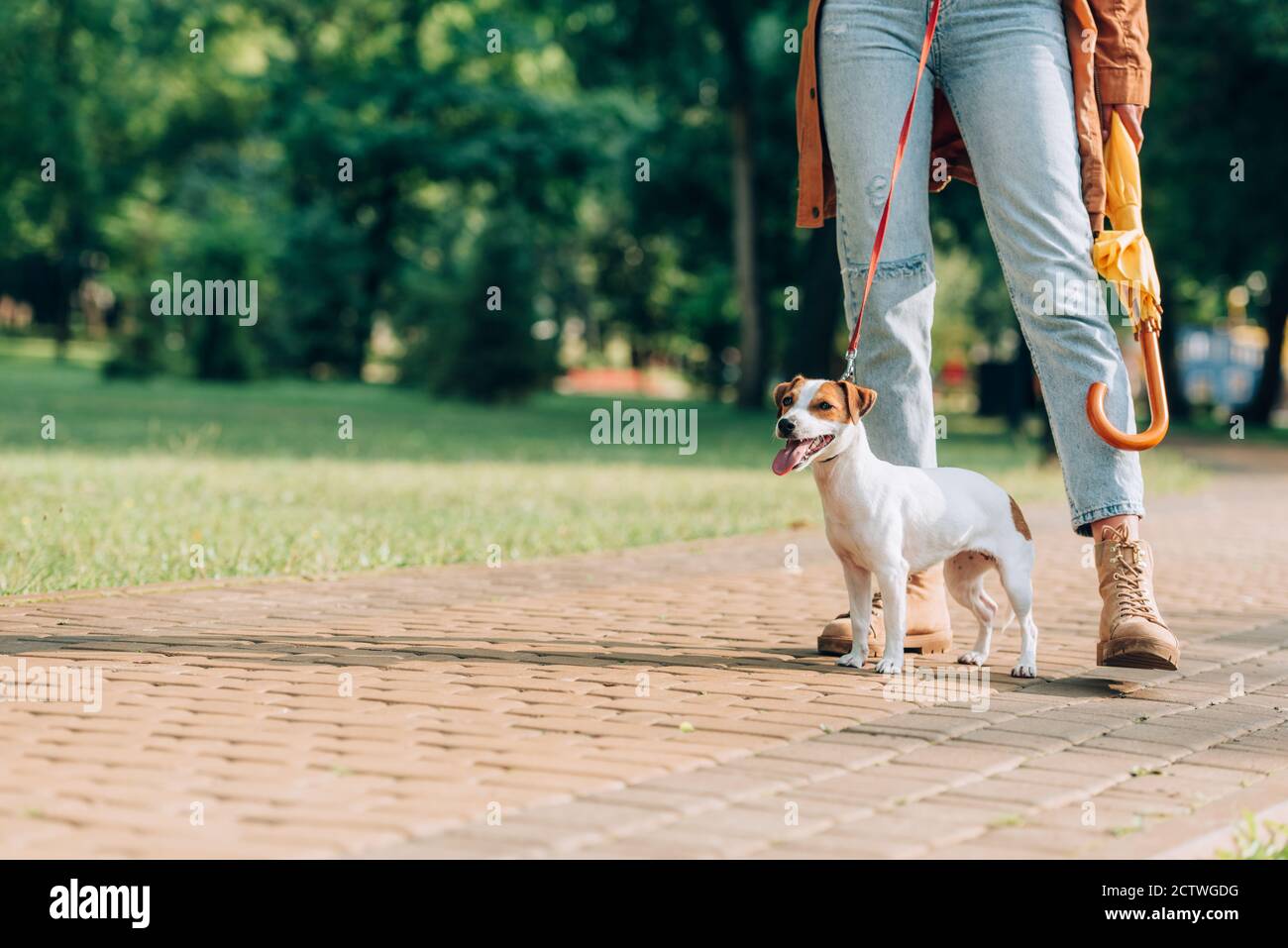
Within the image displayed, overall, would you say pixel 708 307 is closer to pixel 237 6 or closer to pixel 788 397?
pixel 237 6

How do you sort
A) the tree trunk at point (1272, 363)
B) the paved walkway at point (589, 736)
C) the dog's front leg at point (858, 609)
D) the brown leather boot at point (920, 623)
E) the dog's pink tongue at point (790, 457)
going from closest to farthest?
the paved walkway at point (589, 736), the dog's pink tongue at point (790, 457), the dog's front leg at point (858, 609), the brown leather boot at point (920, 623), the tree trunk at point (1272, 363)

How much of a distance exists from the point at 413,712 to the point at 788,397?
4.75 feet

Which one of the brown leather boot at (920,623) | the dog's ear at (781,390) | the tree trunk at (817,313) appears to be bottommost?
the brown leather boot at (920,623)

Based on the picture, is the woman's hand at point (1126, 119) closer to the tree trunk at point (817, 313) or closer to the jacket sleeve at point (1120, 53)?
the jacket sleeve at point (1120, 53)

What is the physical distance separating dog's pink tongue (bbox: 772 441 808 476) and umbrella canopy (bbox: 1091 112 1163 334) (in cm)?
111

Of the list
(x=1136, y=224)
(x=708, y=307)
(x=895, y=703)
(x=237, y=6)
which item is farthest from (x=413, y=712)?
(x=237, y=6)

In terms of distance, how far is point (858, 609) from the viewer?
5.34m

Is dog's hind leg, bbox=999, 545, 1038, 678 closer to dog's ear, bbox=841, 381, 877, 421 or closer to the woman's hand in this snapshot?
dog's ear, bbox=841, 381, 877, 421

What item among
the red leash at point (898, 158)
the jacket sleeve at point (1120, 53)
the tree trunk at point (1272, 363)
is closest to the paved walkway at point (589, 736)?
the red leash at point (898, 158)

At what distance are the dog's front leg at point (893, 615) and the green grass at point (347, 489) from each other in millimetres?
3273

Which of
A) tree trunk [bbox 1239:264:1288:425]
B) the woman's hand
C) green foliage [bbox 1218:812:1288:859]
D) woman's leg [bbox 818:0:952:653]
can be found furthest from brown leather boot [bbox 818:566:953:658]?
tree trunk [bbox 1239:264:1288:425]

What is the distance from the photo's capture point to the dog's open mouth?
4926 millimetres

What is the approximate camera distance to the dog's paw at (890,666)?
5207mm

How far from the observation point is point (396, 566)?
26.6 ft
